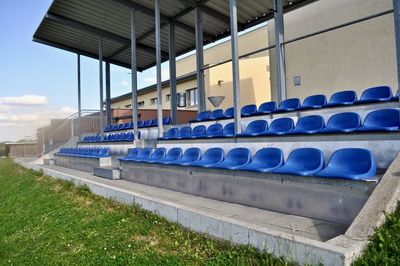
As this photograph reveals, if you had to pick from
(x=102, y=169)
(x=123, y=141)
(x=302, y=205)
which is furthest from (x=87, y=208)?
(x=123, y=141)

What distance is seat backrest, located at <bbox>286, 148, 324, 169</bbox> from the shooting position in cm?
414

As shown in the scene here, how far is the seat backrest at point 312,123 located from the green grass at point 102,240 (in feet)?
8.92

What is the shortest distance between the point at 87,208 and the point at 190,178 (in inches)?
71.7

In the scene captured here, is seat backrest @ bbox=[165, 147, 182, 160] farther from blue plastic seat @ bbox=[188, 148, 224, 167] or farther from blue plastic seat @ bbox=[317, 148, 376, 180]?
blue plastic seat @ bbox=[317, 148, 376, 180]

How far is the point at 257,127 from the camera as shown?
6.54m

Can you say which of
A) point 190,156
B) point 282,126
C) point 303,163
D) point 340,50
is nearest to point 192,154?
point 190,156

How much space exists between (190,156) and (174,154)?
2.04 ft

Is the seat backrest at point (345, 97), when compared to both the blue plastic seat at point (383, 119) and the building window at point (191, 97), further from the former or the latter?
the building window at point (191, 97)

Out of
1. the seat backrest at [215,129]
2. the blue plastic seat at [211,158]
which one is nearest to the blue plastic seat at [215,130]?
the seat backrest at [215,129]

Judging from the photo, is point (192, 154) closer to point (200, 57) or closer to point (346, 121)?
point (346, 121)

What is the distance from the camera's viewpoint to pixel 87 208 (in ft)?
18.4

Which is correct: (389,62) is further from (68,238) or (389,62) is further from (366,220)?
(68,238)

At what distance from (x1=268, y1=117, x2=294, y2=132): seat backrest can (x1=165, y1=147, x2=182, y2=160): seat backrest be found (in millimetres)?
1935

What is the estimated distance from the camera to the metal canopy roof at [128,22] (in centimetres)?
1138
